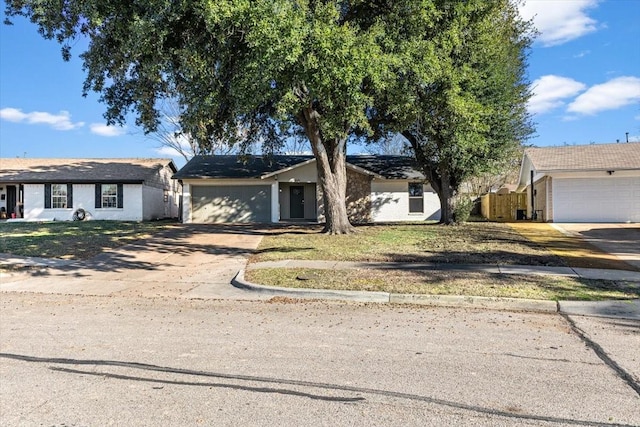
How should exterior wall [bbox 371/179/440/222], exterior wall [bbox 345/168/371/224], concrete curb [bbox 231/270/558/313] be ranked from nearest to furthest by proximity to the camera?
concrete curb [bbox 231/270/558/313]
exterior wall [bbox 345/168/371/224]
exterior wall [bbox 371/179/440/222]

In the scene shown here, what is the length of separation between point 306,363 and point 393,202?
2432cm

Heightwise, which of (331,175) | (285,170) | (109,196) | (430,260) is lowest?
(430,260)

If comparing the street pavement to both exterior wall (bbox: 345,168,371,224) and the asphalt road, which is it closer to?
the asphalt road

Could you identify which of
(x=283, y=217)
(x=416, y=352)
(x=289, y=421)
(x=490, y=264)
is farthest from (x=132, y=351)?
(x=283, y=217)

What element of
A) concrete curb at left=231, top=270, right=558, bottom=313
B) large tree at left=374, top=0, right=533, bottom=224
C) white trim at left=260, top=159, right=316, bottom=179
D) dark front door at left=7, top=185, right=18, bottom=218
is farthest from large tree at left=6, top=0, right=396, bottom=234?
dark front door at left=7, top=185, right=18, bottom=218

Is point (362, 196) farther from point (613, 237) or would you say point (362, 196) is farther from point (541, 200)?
point (613, 237)

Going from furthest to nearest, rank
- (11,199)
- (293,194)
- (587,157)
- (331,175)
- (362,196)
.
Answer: (11,199) < (293,194) < (362,196) < (587,157) < (331,175)

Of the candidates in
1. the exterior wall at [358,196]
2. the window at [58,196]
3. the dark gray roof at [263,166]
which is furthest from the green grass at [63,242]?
the exterior wall at [358,196]

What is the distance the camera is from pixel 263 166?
31438mm

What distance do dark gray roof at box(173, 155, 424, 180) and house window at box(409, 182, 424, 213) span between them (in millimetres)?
928

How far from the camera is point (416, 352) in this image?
577cm

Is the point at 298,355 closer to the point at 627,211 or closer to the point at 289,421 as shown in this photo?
the point at 289,421

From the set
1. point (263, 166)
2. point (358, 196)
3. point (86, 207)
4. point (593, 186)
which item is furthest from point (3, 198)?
point (593, 186)

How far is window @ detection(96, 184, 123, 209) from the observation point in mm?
31094
